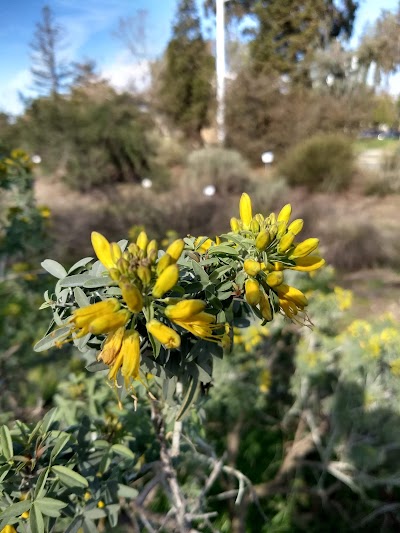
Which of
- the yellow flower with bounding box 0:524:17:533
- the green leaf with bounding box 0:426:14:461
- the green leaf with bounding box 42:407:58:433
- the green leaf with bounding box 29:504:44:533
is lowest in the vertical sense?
the yellow flower with bounding box 0:524:17:533

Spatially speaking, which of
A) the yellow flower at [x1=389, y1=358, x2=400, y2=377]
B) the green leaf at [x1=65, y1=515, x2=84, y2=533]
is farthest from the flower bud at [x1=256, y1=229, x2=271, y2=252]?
the yellow flower at [x1=389, y1=358, x2=400, y2=377]

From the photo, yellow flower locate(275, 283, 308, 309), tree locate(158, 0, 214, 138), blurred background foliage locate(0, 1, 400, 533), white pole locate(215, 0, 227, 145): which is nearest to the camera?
yellow flower locate(275, 283, 308, 309)

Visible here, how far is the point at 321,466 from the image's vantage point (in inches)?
72.9

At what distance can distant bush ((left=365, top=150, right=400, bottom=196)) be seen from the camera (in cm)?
780

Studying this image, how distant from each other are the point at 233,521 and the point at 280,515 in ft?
0.92

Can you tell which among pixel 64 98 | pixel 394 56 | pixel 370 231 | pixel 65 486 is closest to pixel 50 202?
pixel 64 98

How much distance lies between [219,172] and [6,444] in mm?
7471

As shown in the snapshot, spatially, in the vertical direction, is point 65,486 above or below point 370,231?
above

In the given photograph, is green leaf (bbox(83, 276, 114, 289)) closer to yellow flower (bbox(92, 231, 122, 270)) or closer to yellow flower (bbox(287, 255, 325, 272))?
yellow flower (bbox(92, 231, 122, 270))

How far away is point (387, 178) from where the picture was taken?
7.90 m

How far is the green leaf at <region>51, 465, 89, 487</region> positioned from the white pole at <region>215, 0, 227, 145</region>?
10.2m

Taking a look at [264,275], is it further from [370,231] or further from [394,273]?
[370,231]

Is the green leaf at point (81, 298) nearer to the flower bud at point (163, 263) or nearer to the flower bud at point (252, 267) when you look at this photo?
the flower bud at point (163, 263)

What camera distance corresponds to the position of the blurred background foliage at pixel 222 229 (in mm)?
1579
